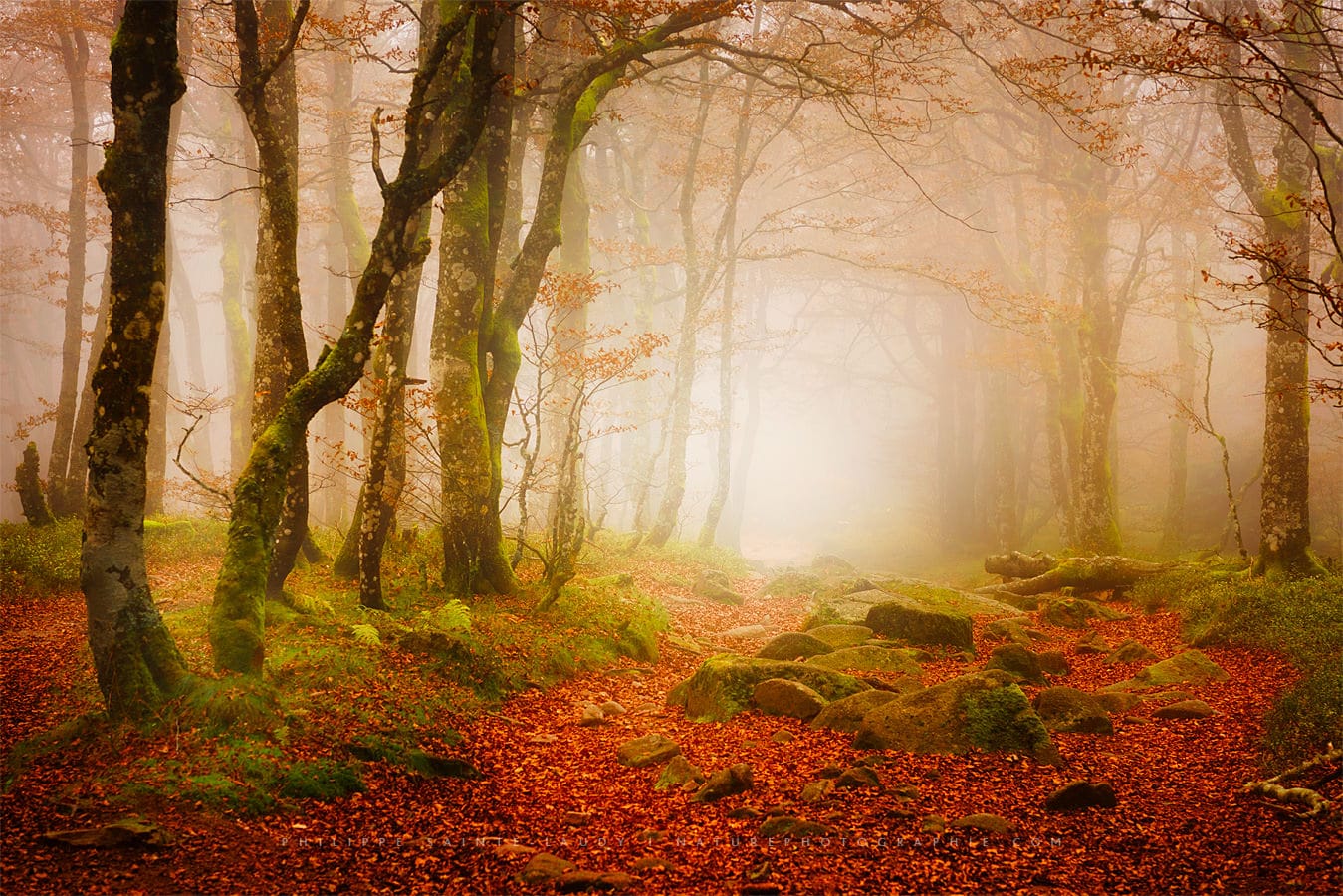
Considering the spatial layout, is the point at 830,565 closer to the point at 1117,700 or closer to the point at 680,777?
the point at 1117,700

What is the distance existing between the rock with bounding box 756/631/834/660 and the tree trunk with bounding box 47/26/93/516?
43.1ft

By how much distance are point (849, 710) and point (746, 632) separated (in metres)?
5.38

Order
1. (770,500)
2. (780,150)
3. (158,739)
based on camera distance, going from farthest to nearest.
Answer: (770,500) < (780,150) < (158,739)

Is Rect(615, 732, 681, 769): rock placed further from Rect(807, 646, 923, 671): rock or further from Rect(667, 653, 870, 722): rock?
Rect(807, 646, 923, 671): rock

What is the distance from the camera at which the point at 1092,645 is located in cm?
1070

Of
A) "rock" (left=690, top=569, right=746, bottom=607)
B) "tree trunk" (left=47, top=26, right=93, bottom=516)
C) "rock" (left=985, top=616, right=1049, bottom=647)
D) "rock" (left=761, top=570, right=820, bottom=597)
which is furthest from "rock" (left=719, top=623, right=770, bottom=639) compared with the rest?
"tree trunk" (left=47, top=26, right=93, bottom=516)

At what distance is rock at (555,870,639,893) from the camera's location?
15.1ft

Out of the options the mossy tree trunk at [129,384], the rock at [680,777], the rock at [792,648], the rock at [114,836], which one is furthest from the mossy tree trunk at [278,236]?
the rock at [792,648]

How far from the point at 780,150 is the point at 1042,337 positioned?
14.4 metres

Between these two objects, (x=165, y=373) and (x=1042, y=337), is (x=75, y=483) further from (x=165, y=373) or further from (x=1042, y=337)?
(x=1042, y=337)

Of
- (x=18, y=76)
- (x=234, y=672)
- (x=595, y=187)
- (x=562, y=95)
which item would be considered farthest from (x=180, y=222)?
(x=234, y=672)

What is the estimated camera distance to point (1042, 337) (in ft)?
70.0

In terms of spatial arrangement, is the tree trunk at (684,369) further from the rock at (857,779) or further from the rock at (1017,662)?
the rock at (857,779)

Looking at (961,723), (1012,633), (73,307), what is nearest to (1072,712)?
(961,723)
